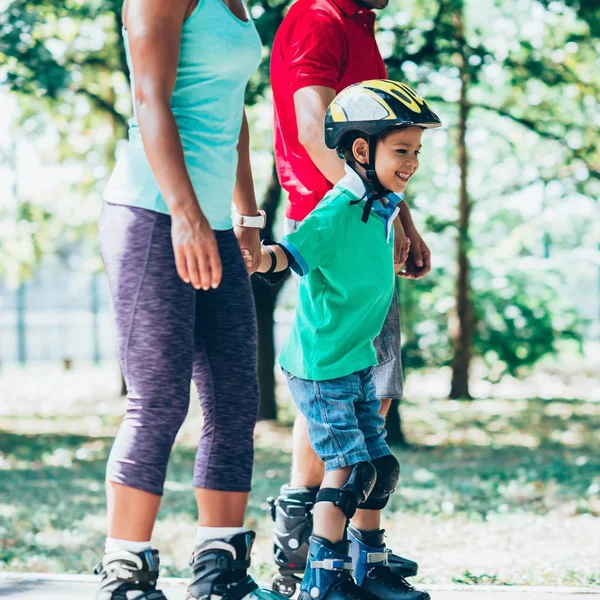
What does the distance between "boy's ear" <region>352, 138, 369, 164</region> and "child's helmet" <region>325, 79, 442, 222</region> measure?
2 centimetres

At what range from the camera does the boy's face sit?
10.8 feet

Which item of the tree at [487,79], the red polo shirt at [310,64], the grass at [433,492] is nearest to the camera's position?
the red polo shirt at [310,64]

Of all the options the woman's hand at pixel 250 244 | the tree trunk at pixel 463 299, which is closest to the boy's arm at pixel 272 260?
the woman's hand at pixel 250 244

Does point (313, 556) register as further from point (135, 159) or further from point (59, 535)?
point (59, 535)

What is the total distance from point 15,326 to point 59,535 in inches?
895

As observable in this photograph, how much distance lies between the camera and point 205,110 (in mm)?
2834

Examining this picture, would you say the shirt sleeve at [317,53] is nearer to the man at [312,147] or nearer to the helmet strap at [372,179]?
the man at [312,147]

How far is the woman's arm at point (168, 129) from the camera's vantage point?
8.56 feet

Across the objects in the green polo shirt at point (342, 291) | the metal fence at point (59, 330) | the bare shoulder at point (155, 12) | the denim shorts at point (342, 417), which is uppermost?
the bare shoulder at point (155, 12)

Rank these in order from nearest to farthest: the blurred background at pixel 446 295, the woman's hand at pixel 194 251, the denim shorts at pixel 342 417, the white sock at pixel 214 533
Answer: the woman's hand at pixel 194 251, the white sock at pixel 214 533, the denim shorts at pixel 342 417, the blurred background at pixel 446 295

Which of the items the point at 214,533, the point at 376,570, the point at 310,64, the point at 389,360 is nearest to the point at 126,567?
the point at 214,533

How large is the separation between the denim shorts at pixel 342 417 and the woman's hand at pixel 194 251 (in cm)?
72

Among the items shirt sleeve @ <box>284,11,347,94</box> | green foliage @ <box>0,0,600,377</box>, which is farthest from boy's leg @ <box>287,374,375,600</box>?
green foliage @ <box>0,0,600,377</box>

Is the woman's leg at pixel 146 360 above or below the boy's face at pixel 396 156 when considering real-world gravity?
below
